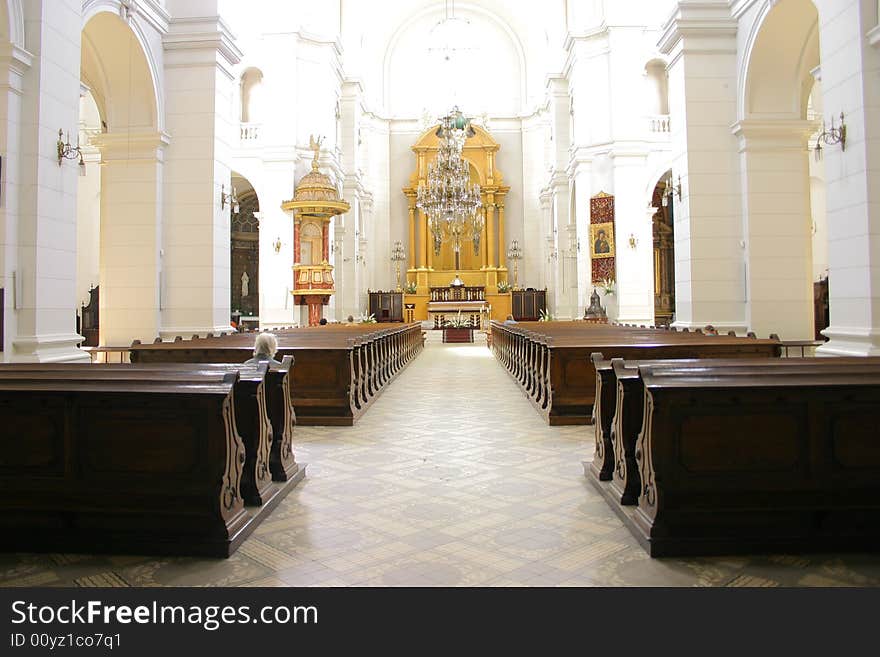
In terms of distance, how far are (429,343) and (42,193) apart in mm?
16783

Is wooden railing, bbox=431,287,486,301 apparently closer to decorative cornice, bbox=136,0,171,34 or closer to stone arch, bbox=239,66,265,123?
stone arch, bbox=239,66,265,123

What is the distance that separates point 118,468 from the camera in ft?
10.2

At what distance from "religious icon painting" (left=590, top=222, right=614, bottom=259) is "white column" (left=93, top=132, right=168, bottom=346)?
11986 mm

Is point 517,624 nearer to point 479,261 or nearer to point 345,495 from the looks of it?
point 345,495

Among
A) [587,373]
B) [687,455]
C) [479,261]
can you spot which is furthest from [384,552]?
[479,261]

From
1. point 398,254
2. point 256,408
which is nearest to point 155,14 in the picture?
point 256,408

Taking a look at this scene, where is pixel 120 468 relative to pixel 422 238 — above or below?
below

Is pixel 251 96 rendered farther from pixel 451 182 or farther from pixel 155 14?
pixel 155 14

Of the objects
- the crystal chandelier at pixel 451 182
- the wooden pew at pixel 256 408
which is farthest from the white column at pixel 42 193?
the crystal chandelier at pixel 451 182

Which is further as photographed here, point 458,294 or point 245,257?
point 458,294

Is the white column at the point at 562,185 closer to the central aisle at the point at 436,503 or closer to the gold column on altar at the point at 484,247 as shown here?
the gold column on altar at the point at 484,247

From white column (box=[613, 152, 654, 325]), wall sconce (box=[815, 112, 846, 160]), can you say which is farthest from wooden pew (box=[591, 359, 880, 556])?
white column (box=[613, 152, 654, 325])

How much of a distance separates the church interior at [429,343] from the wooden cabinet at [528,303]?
5.42m

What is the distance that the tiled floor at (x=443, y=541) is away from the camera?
109 inches
